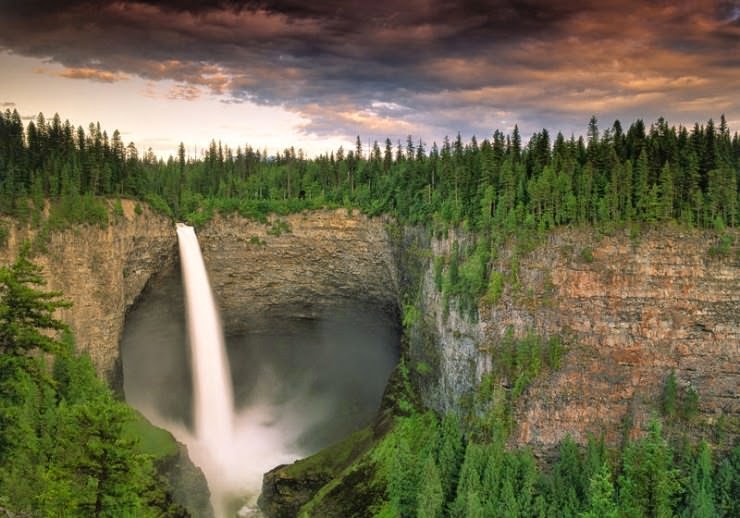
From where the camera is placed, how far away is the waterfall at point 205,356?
6041 centimetres

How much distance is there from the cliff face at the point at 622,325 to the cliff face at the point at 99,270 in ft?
103

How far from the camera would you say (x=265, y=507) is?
2055 inches

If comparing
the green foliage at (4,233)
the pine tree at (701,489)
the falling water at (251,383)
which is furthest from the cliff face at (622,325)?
the green foliage at (4,233)

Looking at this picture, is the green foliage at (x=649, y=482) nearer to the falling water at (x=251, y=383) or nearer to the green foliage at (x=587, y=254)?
the green foliage at (x=587, y=254)

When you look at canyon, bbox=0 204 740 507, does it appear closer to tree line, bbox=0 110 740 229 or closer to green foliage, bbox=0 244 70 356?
tree line, bbox=0 110 740 229

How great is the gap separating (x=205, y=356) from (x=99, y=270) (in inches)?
602

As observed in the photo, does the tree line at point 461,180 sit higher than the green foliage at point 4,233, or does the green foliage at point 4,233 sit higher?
the tree line at point 461,180

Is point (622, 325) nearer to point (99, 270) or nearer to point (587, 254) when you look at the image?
point (587, 254)

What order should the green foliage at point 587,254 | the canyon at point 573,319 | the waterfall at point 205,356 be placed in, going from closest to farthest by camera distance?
the canyon at point 573,319 < the green foliage at point 587,254 < the waterfall at point 205,356

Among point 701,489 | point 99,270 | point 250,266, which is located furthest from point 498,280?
point 99,270

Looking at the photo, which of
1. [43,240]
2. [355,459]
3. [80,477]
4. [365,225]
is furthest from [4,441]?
[365,225]

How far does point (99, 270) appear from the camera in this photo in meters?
50.9

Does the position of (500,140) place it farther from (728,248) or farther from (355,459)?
(355,459)

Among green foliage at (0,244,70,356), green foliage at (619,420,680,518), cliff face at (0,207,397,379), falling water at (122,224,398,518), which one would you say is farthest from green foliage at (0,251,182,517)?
falling water at (122,224,398,518)
